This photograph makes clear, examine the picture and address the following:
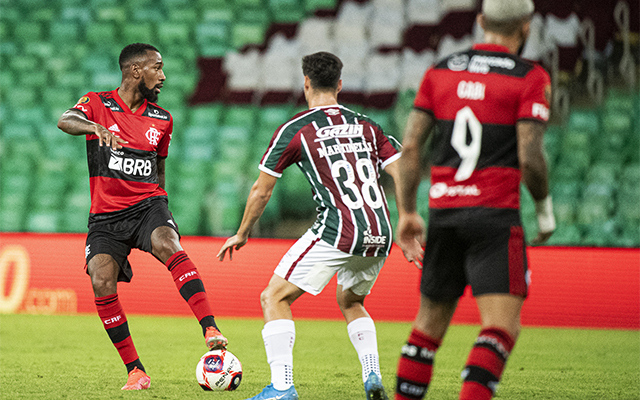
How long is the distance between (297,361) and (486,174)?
340cm

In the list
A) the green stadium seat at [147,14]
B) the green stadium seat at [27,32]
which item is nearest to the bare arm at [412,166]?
the green stadium seat at [147,14]

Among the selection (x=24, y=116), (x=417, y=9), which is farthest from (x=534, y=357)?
(x=24, y=116)

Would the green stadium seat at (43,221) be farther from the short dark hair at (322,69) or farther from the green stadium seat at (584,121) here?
the short dark hair at (322,69)

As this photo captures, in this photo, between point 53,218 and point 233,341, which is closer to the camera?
point 233,341

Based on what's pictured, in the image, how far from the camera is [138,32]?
495 inches

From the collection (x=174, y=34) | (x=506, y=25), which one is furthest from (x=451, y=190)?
(x=174, y=34)

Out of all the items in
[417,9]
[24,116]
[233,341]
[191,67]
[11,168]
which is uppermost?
[417,9]

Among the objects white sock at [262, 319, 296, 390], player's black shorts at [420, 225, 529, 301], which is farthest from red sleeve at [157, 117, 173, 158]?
player's black shorts at [420, 225, 529, 301]

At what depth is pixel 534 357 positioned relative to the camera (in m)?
6.27

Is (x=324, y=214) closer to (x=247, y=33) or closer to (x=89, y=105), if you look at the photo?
(x=89, y=105)

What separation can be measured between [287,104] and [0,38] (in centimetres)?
514

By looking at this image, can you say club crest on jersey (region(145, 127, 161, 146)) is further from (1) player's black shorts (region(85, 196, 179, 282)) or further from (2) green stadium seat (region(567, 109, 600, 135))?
(2) green stadium seat (region(567, 109, 600, 135))

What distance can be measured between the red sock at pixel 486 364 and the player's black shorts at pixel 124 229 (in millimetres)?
2575

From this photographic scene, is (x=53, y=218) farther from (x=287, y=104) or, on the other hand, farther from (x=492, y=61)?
(x=492, y=61)
